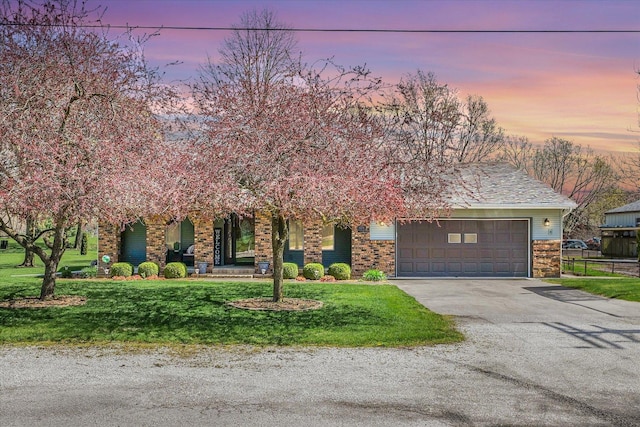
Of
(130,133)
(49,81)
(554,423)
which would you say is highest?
(49,81)

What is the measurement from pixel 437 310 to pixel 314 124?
5886mm

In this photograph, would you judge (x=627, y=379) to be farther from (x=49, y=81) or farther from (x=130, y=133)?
(x=49, y=81)

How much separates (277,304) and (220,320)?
250 centimetres

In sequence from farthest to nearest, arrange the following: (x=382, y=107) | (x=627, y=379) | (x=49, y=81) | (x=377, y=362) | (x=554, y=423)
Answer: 1. (x=382, y=107)
2. (x=49, y=81)
3. (x=377, y=362)
4. (x=627, y=379)
5. (x=554, y=423)

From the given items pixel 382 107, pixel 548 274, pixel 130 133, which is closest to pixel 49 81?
pixel 130 133

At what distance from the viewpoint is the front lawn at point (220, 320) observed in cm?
1230

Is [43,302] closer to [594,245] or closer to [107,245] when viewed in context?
[107,245]

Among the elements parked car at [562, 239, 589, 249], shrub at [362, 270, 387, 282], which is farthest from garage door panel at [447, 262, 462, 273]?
parked car at [562, 239, 589, 249]

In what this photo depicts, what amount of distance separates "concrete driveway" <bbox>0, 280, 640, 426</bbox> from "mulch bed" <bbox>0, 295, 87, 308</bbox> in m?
5.43

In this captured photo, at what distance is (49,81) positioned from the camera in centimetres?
1454

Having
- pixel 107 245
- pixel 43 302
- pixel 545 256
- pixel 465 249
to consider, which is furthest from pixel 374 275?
pixel 43 302

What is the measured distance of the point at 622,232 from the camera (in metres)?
53.1

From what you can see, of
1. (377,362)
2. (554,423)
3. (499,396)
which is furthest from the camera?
(377,362)

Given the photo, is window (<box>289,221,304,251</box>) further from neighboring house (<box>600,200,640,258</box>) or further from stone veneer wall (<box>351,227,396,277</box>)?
neighboring house (<box>600,200,640,258</box>)
